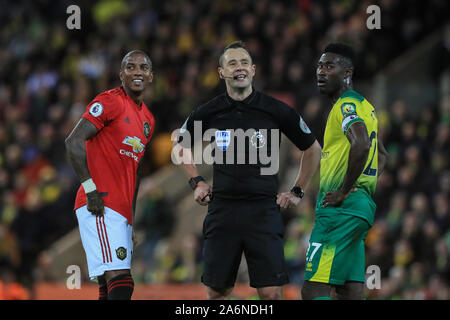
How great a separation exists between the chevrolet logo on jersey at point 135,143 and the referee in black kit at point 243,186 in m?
0.52

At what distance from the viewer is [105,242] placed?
22.4 feet

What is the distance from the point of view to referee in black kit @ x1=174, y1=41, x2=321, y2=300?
6.84m

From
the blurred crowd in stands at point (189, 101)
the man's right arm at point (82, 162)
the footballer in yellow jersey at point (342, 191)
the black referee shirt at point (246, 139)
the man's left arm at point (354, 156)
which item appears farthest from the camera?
the blurred crowd in stands at point (189, 101)

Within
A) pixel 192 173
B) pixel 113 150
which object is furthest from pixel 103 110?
pixel 192 173

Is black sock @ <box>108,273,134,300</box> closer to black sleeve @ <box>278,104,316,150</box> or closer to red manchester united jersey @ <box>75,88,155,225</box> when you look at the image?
red manchester united jersey @ <box>75,88,155,225</box>

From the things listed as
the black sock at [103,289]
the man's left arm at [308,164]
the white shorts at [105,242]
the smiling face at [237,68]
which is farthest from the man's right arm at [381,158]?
the black sock at [103,289]

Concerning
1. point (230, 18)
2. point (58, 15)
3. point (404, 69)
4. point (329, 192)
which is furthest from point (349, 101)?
point (58, 15)

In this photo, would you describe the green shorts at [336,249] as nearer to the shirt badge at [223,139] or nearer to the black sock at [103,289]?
the shirt badge at [223,139]

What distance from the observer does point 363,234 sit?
6816mm

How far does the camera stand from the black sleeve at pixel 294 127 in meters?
7.03

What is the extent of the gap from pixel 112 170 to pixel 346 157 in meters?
1.99

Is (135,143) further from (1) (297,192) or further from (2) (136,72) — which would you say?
(1) (297,192)

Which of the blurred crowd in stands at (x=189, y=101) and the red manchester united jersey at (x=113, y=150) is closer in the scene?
the red manchester united jersey at (x=113, y=150)
